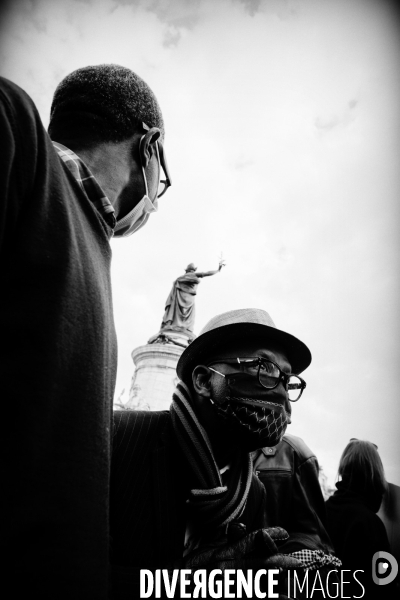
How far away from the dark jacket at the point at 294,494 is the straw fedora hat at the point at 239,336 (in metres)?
0.93

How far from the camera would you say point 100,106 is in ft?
5.01

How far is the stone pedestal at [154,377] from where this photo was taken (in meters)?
10.0

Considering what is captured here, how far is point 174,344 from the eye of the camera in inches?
444

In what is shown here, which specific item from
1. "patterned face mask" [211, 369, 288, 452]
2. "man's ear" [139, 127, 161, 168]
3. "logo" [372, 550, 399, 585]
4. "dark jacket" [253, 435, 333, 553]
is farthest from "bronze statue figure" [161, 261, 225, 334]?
"man's ear" [139, 127, 161, 168]

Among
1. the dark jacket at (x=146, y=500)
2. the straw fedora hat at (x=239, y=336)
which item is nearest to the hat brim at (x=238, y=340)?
the straw fedora hat at (x=239, y=336)

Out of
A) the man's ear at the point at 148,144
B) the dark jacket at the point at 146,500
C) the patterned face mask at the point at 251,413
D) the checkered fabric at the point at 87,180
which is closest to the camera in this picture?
the checkered fabric at the point at 87,180

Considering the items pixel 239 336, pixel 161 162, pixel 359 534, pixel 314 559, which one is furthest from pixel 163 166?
pixel 359 534

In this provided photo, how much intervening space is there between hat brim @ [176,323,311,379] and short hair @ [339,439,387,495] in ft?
4.80

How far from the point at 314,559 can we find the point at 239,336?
51.9 inches

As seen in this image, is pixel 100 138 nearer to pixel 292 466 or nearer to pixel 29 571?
pixel 29 571

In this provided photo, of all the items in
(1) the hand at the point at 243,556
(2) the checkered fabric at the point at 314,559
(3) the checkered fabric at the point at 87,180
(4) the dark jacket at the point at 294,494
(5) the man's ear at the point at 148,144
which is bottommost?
(2) the checkered fabric at the point at 314,559

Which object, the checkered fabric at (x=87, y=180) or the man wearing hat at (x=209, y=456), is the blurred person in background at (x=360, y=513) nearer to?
the man wearing hat at (x=209, y=456)

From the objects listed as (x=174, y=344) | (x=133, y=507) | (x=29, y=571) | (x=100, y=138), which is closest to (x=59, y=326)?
(x=29, y=571)

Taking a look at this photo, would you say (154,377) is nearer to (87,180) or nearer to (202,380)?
(202,380)
